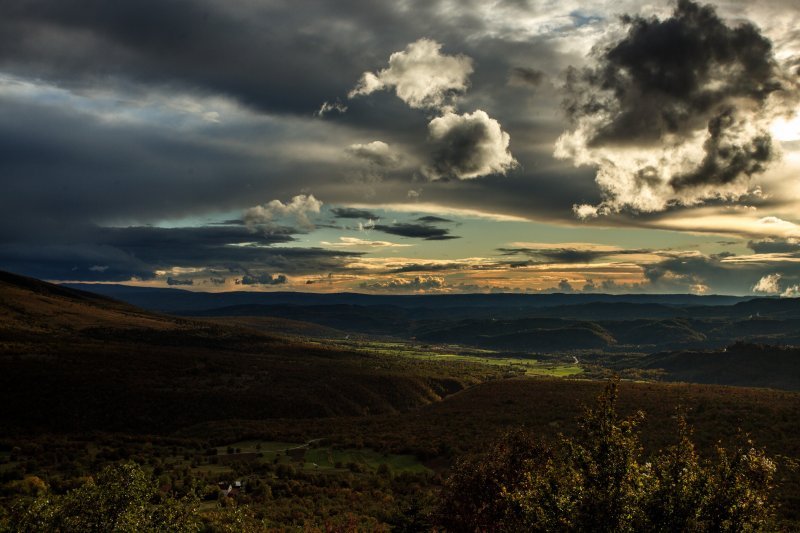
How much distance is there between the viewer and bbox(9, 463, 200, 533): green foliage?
19266 millimetres

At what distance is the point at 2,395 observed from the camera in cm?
Result: 8494

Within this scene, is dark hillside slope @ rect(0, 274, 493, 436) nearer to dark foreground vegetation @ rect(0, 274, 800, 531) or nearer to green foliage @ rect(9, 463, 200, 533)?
dark foreground vegetation @ rect(0, 274, 800, 531)

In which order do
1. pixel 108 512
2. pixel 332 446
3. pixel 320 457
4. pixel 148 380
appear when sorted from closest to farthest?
pixel 108 512, pixel 320 457, pixel 332 446, pixel 148 380

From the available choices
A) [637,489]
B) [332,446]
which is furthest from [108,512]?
[332,446]

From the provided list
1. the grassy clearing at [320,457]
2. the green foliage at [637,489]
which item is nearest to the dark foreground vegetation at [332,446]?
the green foliage at [637,489]

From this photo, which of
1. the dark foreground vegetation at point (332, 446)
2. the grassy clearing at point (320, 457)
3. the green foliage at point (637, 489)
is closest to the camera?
the green foliage at point (637, 489)

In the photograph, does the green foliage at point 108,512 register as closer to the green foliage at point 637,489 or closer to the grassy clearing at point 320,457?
the green foliage at point 637,489

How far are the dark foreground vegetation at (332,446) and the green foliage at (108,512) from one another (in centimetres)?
7

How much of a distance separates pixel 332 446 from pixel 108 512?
58091 millimetres

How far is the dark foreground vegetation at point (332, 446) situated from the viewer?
55.3 feet

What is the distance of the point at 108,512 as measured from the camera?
66.3ft

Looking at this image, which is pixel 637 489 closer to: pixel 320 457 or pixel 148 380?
pixel 320 457

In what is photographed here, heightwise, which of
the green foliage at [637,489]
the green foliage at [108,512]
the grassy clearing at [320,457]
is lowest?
the grassy clearing at [320,457]

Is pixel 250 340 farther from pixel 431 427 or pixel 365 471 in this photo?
pixel 365 471
